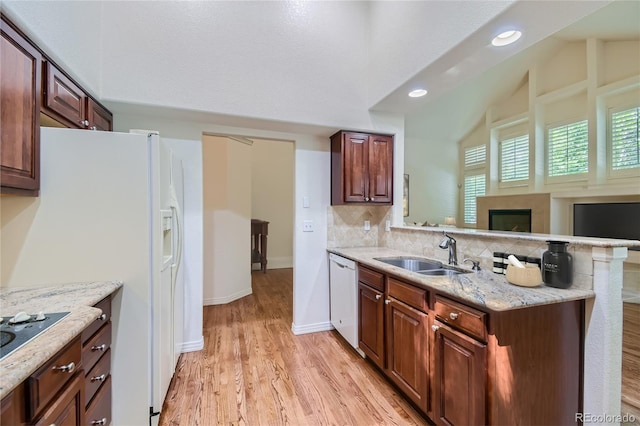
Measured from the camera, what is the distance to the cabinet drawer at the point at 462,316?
1.27 metres

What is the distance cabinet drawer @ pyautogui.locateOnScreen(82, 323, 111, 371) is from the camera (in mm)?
1165

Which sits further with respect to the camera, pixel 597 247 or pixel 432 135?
pixel 432 135

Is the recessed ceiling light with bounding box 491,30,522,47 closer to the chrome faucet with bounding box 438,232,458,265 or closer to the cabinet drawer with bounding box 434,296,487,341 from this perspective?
the chrome faucet with bounding box 438,232,458,265

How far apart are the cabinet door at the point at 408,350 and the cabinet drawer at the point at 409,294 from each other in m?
0.04

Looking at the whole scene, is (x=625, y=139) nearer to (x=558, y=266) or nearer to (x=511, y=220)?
(x=511, y=220)

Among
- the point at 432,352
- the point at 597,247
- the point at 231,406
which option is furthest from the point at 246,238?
the point at 597,247

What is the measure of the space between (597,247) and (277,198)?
18.3 feet

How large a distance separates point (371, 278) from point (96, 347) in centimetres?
178

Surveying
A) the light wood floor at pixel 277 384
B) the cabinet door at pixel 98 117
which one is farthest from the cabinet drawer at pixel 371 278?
the cabinet door at pixel 98 117

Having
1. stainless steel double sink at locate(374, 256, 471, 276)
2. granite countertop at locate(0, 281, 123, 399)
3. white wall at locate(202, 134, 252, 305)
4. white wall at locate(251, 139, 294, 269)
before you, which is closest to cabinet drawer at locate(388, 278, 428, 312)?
stainless steel double sink at locate(374, 256, 471, 276)

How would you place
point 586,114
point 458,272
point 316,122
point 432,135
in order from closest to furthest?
point 458,272 → point 316,122 → point 586,114 → point 432,135

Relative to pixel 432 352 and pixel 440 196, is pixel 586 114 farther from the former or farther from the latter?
pixel 432 352

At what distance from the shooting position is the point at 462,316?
1371 millimetres

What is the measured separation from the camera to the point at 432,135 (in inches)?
248
